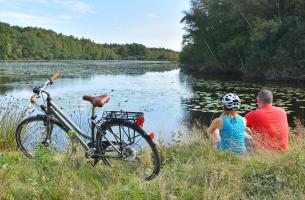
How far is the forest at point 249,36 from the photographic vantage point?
30812 millimetres

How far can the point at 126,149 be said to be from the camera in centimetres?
421

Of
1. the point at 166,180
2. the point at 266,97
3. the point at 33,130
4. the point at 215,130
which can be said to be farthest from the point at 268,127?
the point at 33,130

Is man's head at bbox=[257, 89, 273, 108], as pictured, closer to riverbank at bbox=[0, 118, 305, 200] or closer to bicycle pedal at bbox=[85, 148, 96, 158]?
riverbank at bbox=[0, 118, 305, 200]

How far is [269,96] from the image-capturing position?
17.7ft

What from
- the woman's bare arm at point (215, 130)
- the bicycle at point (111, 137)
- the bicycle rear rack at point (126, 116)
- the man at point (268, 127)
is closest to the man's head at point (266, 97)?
the man at point (268, 127)

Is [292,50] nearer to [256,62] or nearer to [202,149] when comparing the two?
[256,62]

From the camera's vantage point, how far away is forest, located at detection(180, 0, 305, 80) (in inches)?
1213

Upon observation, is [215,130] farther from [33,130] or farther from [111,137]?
[33,130]

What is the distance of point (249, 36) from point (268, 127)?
113 feet

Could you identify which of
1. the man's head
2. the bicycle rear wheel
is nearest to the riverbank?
the bicycle rear wheel

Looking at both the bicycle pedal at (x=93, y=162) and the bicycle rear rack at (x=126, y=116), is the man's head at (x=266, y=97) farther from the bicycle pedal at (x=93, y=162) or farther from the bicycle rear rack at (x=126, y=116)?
the bicycle pedal at (x=93, y=162)

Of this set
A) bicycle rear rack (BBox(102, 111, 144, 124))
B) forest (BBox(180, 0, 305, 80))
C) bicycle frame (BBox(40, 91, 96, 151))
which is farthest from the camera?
forest (BBox(180, 0, 305, 80))

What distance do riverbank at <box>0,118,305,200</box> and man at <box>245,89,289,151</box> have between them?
→ 0.66m

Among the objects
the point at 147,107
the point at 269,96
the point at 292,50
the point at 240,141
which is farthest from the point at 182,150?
the point at 292,50
